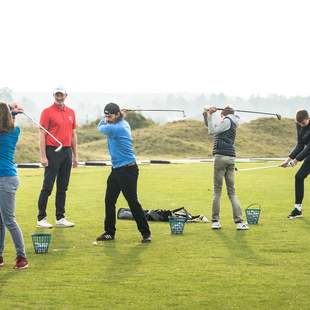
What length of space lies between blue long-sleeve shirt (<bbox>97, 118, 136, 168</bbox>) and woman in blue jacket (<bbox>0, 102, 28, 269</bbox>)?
2.41 metres

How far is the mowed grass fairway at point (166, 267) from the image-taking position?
8383 millimetres

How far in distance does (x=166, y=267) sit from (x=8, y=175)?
85.8 inches

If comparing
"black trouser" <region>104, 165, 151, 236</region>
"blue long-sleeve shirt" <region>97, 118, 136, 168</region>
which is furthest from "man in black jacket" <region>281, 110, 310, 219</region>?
"blue long-sleeve shirt" <region>97, 118, 136, 168</region>

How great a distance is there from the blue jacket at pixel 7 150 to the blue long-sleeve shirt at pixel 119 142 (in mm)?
2508

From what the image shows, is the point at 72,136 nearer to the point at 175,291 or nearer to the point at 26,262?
the point at 26,262

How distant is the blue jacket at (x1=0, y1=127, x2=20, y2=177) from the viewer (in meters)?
9.78

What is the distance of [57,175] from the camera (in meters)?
14.5

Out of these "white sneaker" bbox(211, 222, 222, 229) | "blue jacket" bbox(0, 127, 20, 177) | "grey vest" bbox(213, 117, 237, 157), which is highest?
"blue jacket" bbox(0, 127, 20, 177)

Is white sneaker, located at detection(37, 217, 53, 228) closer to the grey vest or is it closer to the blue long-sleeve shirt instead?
the blue long-sleeve shirt

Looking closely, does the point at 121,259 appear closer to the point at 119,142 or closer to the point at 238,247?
the point at 238,247

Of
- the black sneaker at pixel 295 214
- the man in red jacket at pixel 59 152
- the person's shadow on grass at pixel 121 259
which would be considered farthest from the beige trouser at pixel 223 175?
the man in red jacket at pixel 59 152

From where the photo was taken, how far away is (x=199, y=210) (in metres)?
16.8

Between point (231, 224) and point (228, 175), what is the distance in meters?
1.13

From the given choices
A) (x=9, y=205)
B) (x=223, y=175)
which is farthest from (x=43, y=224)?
(x=9, y=205)
